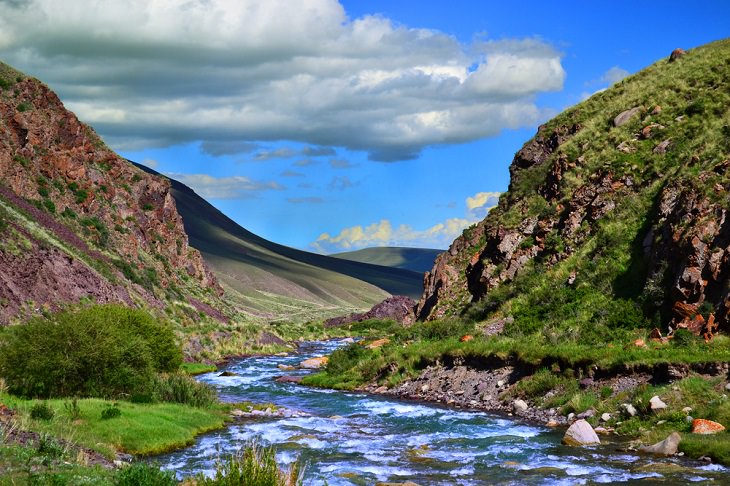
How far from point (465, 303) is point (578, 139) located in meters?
17.1

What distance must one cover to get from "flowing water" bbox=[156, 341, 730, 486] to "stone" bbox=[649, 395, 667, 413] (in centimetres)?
311

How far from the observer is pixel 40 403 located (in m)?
28.3

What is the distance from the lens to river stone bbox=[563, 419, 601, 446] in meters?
27.8

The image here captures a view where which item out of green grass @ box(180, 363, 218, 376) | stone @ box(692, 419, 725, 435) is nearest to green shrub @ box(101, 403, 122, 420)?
stone @ box(692, 419, 725, 435)

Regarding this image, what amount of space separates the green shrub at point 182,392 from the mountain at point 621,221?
19.3 m

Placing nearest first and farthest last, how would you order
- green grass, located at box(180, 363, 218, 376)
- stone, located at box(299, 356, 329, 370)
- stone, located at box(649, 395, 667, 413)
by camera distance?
stone, located at box(649, 395, 667, 413), green grass, located at box(180, 363, 218, 376), stone, located at box(299, 356, 329, 370)

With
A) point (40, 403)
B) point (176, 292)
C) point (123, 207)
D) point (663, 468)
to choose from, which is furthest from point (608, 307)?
point (123, 207)

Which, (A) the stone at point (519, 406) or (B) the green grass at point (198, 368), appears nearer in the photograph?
(A) the stone at point (519, 406)

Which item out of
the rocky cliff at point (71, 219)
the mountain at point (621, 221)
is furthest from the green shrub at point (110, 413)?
the rocky cliff at point (71, 219)

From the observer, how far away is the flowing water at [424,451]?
23.2 meters

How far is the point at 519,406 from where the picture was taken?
120 ft

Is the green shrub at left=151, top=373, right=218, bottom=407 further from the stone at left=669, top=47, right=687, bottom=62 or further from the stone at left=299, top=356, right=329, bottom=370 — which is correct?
the stone at left=669, top=47, right=687, bottom=62

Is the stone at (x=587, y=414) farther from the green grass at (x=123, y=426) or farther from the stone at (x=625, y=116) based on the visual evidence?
the stone at (x=625, y=116)

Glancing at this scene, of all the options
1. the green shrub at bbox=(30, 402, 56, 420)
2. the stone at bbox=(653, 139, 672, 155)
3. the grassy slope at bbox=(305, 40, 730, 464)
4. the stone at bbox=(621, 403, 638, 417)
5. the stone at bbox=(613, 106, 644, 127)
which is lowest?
the green shrub at bbox=(30, 402, 56, 420)
